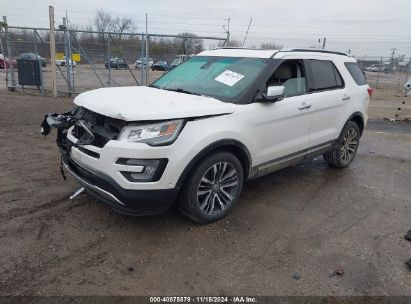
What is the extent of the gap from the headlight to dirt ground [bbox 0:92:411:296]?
1.02 m

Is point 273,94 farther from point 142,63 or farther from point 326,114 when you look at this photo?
point 142,63

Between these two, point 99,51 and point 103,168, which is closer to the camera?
point 103,168

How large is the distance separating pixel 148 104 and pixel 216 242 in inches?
58.6

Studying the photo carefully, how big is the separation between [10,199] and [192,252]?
7.66ft

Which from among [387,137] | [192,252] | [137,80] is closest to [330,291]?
[192,252]

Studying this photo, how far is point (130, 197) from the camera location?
3.32 meters

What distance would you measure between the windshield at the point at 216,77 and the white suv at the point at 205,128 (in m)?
0.01

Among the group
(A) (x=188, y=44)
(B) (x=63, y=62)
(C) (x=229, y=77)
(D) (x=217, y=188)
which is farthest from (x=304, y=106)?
(B) (x=63, y=62)

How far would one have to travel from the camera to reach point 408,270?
337cm

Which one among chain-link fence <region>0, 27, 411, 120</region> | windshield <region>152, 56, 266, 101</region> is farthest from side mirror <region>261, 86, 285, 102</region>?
chain-link fence <region>0, 27, 411, 120</region>

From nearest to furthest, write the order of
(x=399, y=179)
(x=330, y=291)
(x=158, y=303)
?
(x=158, y=303) → (x=330, y=291) → (x=399, y=179)

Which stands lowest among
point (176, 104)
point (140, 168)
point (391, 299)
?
point (391, 299)

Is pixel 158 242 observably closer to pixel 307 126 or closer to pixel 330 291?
pixel 330 291

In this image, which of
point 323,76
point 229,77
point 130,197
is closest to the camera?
point 130,197
